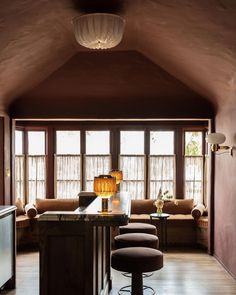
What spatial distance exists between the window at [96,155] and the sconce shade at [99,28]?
170 inches

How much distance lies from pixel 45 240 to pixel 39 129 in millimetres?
5168

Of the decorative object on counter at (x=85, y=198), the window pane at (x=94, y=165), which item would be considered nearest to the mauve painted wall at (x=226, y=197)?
the decorative object on counter at (x=85, y=198)

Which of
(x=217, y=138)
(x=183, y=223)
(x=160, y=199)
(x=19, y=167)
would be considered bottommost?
(x=183, y=223)

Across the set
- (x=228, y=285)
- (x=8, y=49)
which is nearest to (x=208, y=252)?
(x=228, y=285)

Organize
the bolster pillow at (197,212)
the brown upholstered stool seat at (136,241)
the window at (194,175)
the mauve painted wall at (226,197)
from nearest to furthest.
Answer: the brown upholstered stool seat at (136,241) < the mauve painted wall at (226,197) < the bolster pillow at (197,212) < the window at (194,175)

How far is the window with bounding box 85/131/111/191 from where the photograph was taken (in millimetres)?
7832

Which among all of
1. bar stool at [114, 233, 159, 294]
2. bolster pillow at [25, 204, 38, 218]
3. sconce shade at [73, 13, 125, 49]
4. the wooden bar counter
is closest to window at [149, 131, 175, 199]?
bolster pillow at [25, 204, 38, 218]

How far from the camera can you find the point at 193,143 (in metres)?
7.84

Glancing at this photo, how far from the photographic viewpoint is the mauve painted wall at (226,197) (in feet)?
17.0

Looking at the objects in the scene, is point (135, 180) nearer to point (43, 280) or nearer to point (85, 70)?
point (85, 70)

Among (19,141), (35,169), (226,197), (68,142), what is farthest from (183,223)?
(19,141)

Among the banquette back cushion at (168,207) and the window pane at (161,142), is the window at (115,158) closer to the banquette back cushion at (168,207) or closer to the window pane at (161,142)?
the window pane at (161,142)

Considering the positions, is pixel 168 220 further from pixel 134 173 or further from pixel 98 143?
pixel 98 143

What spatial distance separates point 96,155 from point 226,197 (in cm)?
301
